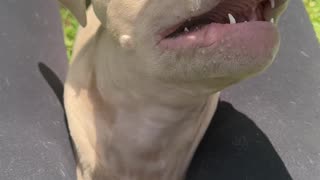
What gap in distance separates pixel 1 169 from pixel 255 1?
1.89ft

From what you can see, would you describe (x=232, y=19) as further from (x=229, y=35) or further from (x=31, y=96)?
(x=31, y=96)

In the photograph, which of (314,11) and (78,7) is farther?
(314,11)

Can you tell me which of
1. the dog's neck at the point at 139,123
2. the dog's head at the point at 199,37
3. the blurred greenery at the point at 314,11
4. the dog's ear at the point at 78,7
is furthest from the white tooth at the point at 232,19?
the blurred greenery at the point at 314,11

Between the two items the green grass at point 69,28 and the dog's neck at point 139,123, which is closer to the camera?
the dog's neck at point 139,123

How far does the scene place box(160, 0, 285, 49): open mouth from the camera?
3.36ft

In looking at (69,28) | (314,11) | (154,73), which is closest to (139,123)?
(154,73)

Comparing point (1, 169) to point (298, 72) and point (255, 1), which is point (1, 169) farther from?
point (298, 72)

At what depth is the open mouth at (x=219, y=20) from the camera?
3.36 ft

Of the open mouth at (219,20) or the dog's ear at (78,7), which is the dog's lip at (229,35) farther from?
the dog's ear at (78,7)

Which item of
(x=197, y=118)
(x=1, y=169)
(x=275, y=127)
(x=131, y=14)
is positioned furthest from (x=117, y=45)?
A: (x=275, y=127)

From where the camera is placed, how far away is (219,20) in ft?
3.50

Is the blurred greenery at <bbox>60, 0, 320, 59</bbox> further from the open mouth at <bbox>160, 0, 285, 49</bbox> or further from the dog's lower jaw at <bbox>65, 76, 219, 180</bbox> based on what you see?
the open mouth at <bbox>160, 0, 285, 49</bbox>

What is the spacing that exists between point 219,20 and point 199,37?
6 cm

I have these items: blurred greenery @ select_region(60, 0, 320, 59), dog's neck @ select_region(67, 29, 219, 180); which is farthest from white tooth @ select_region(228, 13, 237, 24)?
blurred greenery @ select_region(60, 0, 320, 59)
